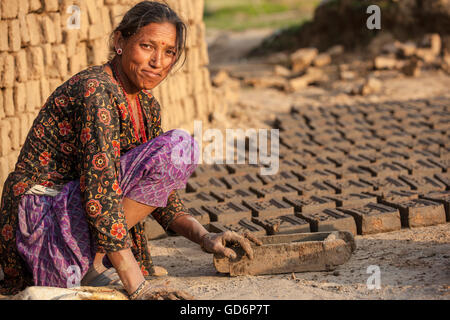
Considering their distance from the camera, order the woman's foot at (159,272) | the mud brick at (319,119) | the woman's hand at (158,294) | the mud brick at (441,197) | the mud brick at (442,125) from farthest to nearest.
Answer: the mud brick at (319,119), the mud brick at (442,125), the mud brick at (441,197), the woman's foot at (159,272), the woman's hand at (158,294)

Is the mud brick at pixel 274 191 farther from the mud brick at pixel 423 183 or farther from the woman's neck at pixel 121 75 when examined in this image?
the woman's neck at pixel 121 75

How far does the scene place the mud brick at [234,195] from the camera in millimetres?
4722

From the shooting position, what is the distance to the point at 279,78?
1010cm

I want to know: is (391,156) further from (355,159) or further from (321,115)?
(321,115)

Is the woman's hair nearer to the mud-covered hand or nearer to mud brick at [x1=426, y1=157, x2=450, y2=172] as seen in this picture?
the mud-covered hand

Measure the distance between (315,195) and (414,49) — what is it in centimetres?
696

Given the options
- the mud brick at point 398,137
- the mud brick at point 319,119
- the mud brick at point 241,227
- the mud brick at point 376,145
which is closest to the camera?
the mud brick at point 241,227

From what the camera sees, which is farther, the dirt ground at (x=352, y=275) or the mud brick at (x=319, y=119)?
the mud brick at (x=319, y=119)

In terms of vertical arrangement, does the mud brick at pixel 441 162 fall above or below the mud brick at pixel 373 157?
below

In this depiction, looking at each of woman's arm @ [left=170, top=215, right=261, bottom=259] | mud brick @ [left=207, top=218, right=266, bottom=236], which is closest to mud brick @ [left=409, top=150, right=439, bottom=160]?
mud brick @ [left=207, top=218, right=266, bottom=236]

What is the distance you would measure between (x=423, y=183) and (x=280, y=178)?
1189 millimetres

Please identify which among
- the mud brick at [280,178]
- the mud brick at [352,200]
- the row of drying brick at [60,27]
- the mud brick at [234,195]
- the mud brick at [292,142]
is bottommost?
the mud brick at [352,200]

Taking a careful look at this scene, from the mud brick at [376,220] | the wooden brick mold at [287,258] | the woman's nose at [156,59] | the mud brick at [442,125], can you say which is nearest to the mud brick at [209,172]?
the mud brick at [376,220]
